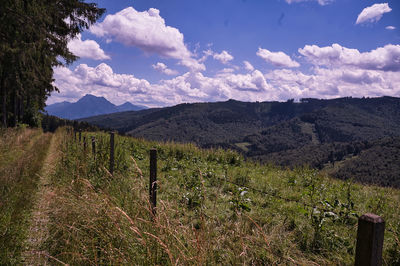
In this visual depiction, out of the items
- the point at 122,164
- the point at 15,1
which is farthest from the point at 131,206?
the point at 15,1

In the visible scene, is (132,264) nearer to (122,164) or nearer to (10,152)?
(122,164)

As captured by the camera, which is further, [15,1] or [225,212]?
[15,1]

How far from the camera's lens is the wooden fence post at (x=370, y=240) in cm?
129

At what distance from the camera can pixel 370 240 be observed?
4.32 ft

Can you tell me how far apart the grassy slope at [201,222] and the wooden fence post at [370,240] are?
3.77 ft

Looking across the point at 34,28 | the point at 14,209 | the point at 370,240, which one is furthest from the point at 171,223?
the point at 34,28

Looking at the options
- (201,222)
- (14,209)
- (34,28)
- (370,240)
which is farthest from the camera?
(34,28)

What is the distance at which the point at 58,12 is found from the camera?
11766 millimetres

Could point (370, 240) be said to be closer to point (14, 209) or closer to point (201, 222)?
point (201, 222)

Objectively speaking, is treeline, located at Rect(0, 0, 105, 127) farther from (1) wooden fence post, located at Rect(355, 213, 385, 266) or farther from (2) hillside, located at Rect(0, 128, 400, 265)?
(1) wooden fence post, located at Rect(355, 213, 385, 266)

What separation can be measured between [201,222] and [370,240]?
2128 mm

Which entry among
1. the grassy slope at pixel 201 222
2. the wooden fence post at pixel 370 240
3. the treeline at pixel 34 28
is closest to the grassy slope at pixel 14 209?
the grassy slope at pixel 201 222

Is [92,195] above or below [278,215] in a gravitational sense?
above

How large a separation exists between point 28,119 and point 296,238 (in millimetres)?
36193
